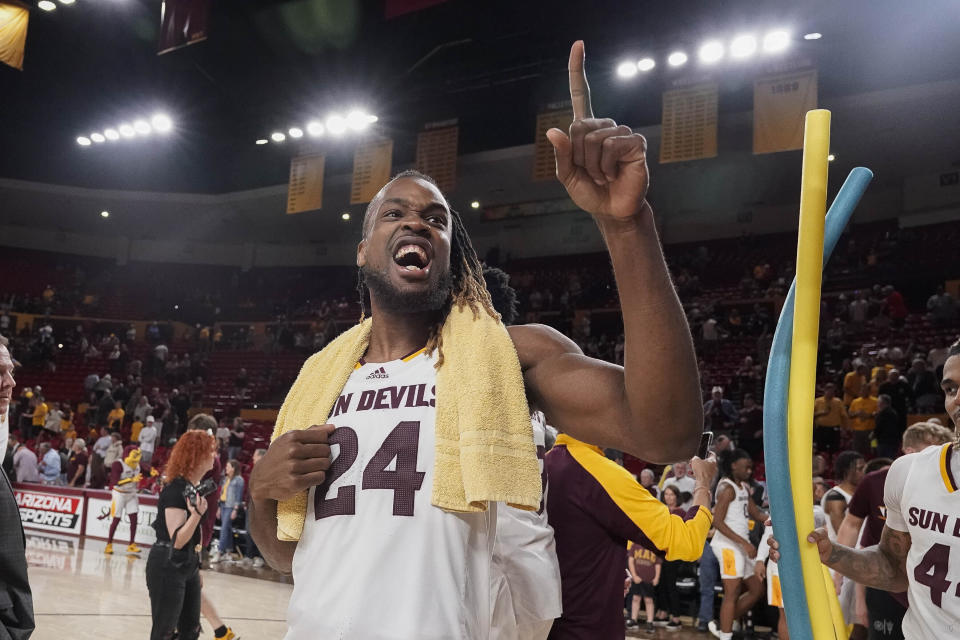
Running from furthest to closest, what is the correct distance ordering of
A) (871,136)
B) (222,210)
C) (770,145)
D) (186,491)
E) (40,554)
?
(222,210) < (871,136) < (770,145) < (40,554) < (186,491)

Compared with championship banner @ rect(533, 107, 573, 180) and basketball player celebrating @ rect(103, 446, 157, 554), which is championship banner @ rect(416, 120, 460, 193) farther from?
basketball player celebrating @ rect(103, 446, 157, 554)

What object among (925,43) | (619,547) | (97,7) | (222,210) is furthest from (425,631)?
(222,210)

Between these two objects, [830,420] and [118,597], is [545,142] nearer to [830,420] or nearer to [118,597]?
[830,420]

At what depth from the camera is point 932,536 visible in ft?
8.84

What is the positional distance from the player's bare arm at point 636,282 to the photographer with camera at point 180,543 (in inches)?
161

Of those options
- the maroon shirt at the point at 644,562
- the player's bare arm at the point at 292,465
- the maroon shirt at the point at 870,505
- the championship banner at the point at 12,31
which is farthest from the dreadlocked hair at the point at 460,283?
the championship banner at the point at 12,31

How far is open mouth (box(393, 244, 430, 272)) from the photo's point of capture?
1.82 meters

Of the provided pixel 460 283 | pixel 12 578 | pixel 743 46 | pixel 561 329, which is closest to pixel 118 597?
pixel 12 578

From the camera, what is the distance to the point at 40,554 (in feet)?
35.7

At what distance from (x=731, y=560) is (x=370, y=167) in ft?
36.5

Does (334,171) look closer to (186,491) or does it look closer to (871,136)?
(871,136)

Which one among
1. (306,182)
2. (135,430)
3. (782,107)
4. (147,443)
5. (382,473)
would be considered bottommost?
(147,443)

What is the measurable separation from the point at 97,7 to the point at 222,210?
9.02m

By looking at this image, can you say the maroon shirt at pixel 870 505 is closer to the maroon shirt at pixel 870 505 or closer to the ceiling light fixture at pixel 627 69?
the maroon shirt at pixel 870 505
